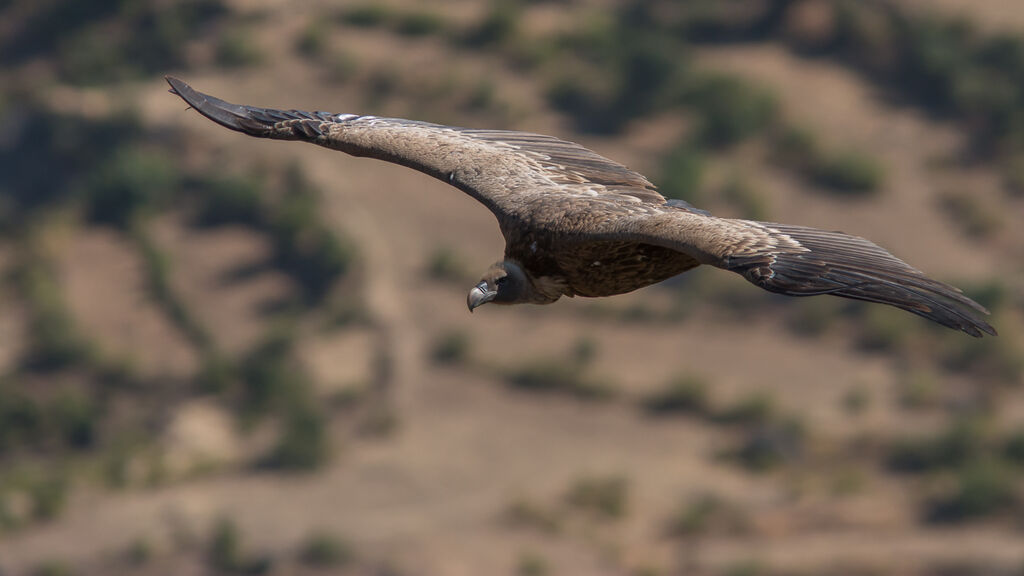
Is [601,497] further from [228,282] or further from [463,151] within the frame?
[463,151]

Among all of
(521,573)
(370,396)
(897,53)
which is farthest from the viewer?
(897,53)

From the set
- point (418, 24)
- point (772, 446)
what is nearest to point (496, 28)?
point (418, 24)

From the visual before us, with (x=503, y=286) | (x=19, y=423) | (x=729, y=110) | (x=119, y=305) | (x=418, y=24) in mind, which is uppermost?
(x=418, y=24)

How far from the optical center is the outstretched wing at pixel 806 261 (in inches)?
370

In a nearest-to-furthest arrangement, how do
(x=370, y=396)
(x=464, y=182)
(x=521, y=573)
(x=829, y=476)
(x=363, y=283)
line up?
1. (x=464, y=182)
2. (x=521, y=573)
3. (x=829, y=476)
4. (x=370, y=396)
5. (x=363, y=283)

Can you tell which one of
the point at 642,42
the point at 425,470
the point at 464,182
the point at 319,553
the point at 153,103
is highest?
the point at 642,42

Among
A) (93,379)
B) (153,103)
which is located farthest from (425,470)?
(153,103)

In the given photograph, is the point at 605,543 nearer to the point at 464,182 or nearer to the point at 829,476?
the point at 829,476

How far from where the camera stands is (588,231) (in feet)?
38.5

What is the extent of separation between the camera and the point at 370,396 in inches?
1539

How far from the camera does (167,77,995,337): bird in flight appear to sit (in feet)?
33.2

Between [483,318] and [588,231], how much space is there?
29.8 meters

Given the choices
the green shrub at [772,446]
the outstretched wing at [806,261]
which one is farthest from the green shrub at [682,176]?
the outstretched wing at [806,261]

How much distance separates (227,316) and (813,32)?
21647 mm
